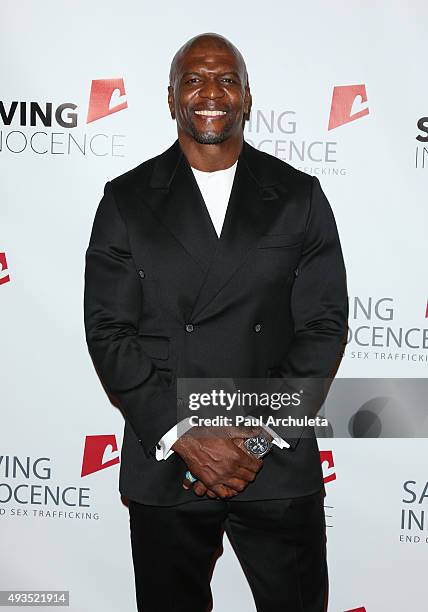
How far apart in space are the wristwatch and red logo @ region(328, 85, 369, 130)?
1018mm

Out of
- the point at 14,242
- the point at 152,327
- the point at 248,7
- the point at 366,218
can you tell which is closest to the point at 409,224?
the point at 366,218

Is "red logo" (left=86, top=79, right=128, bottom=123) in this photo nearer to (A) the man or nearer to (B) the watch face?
(A) the man

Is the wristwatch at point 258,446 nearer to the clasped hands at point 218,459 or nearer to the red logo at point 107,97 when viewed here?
the clasped hands at point 218,459

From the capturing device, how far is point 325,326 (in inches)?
71.1

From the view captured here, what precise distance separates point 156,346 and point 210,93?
58 cm

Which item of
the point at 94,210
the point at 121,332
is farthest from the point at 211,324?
the point at 94,210

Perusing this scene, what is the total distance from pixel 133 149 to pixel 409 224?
852 millimetres

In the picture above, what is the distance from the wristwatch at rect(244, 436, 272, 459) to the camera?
Result: 174 centimetres

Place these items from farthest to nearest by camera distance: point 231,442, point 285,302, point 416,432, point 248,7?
point 416,432
point 248,7
point 285,302
point 231,442

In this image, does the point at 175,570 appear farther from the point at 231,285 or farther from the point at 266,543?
the point at 231,285

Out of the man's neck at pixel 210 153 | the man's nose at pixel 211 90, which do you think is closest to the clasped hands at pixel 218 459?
the man's neck at pixel 210 153

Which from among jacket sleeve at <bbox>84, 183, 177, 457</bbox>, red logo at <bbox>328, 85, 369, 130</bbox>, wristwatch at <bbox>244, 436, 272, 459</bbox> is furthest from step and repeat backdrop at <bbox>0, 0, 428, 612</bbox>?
wristwatch at <bbox>244, 436, 272, 459</bbox>

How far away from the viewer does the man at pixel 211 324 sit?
174 cm

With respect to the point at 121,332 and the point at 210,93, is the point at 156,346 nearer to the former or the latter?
the point at 121,332
